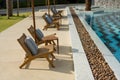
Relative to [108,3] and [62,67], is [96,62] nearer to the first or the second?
[62,67]

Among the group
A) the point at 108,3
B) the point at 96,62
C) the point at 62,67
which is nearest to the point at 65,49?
the point at 62,67

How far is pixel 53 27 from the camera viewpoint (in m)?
16.4

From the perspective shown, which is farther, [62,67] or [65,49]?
[65,49]

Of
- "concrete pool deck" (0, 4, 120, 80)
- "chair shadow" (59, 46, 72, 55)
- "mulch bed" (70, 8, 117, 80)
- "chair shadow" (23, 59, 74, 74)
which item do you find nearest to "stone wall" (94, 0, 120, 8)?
"mulch bed" (70, 8, 117, 80)

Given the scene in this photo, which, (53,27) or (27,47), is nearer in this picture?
(27,47)

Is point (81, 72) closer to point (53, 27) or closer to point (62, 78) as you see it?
point (62, 78)

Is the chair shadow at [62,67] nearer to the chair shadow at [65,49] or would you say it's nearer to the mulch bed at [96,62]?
the mulch bed at [96,62]

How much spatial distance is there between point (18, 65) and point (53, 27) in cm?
808

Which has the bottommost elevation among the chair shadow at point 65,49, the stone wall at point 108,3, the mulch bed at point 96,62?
the chair shadow at point 65,49

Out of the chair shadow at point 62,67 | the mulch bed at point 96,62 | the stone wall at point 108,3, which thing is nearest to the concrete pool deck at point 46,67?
the chair shadow at point 62,67

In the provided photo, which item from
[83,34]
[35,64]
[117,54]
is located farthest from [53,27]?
[35,64]

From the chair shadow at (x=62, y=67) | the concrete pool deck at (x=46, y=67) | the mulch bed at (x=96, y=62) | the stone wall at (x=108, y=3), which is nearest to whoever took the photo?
the mulch bed at (x=96, y=62)

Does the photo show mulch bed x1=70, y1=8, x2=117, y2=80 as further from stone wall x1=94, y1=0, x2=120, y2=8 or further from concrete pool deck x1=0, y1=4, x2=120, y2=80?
stone wall x1=94, y1=0, x2=120, y2=8

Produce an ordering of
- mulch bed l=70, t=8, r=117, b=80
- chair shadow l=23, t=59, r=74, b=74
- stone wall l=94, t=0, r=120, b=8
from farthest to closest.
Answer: stone wall l=94, t=0, r=120, b=8 → chair shadow l=23, t=59, r=74, b=74 → mulch bed l=70, t=8, r=117, b=80
